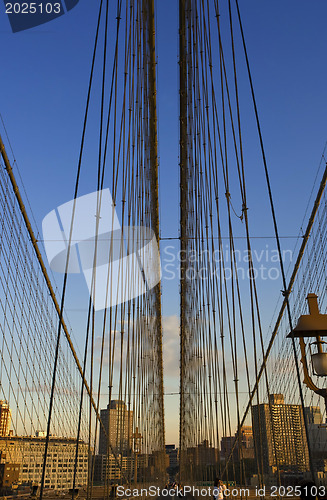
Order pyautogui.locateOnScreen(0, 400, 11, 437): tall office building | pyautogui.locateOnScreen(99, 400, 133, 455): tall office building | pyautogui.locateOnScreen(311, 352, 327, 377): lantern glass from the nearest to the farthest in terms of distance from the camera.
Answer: pyautogui.locateOnScreen(311, 352, 327, 377): lantern glass, pyautogui.locateOnScreen(99, 400, 133, 455): tall office building, pyautogui.locateOnScreen(0, 400, 11, 437): tall office building

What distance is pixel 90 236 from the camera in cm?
1009

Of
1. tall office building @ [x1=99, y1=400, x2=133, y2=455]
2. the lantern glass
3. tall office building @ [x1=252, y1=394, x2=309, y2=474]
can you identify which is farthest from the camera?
tall office building @ [x1=252, y1=394, x2=309, y2=474]

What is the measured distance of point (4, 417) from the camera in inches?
380

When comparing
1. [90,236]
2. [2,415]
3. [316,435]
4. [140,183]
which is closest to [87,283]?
[90,236]

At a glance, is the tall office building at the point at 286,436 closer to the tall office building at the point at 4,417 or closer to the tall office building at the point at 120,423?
the tall office building at the point at 120,423

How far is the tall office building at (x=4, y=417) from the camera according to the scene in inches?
350

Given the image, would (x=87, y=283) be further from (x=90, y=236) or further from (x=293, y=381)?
(x=293, y=381)

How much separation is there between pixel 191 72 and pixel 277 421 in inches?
299

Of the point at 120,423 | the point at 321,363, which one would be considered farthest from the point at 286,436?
the point at 321,363

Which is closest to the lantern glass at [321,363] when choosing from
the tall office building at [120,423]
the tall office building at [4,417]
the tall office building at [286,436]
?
the tall office building at [120,423]

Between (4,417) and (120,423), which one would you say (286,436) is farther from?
(4,417)

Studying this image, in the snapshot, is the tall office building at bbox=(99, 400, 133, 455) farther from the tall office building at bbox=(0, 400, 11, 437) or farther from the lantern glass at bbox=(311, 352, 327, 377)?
the lantern glass at bbox=(311, 352, 327, 377)

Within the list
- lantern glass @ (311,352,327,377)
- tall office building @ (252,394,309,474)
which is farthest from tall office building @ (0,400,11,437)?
lantern glass @ (311,352,327,377)

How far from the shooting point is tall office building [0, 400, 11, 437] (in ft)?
29.1
